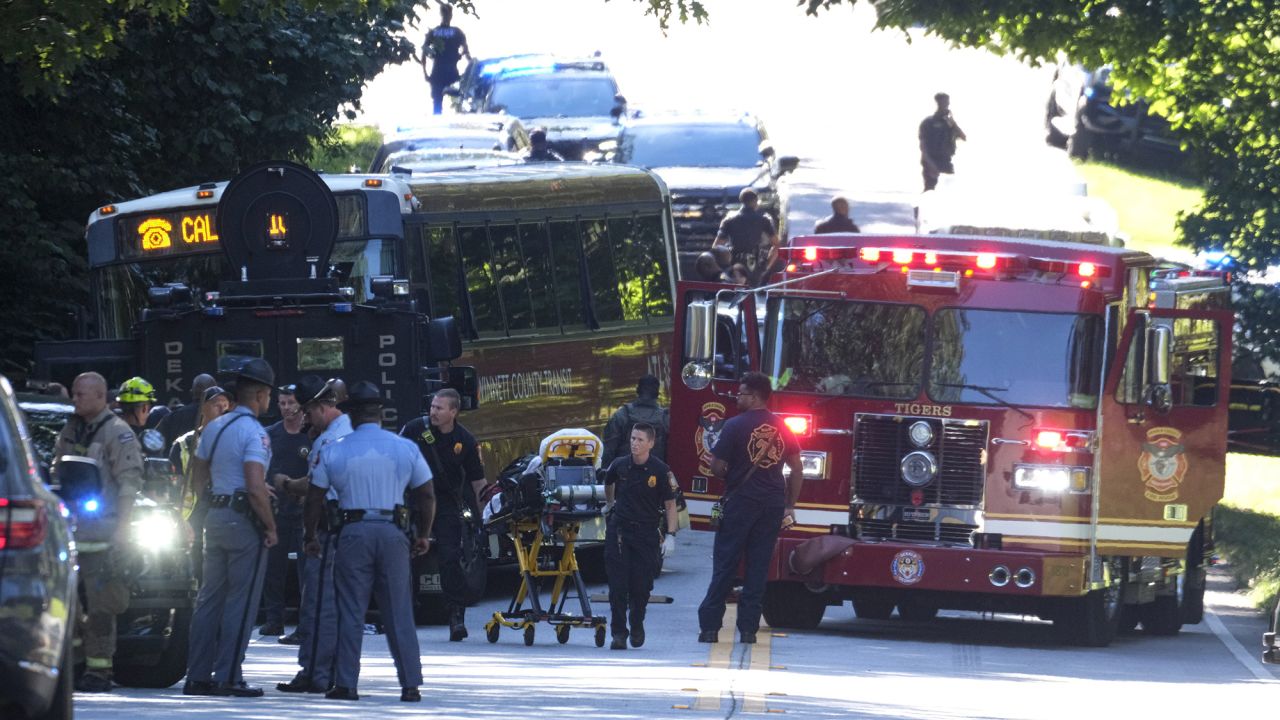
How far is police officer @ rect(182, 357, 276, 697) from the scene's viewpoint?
1363cm

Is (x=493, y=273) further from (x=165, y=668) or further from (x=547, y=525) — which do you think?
(x=165, y=668)

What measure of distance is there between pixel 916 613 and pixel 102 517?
835 cm

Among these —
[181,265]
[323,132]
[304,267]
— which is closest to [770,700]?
[304,267]

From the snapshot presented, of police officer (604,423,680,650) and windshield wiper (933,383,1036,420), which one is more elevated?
windshield wiper (933,383,1036,420)

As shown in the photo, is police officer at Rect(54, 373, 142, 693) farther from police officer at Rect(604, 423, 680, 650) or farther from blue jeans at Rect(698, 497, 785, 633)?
blue jeans at Rect(698, 497, 785, 633)

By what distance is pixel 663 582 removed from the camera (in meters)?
21.8

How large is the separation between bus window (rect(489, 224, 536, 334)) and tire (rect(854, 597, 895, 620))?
4.97m

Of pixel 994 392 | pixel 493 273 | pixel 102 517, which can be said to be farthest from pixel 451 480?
pixel 493 273

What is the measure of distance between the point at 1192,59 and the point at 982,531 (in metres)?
9.63

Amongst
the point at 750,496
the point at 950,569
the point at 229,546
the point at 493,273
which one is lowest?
the point at 950,569

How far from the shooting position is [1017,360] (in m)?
17.7

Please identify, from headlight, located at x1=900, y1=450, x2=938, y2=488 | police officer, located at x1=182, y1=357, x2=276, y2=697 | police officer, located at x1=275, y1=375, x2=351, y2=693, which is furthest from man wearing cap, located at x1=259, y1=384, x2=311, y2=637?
headlight, located at x1=900, y1=450, x2=938, y2=488

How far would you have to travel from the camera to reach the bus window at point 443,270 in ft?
73.8

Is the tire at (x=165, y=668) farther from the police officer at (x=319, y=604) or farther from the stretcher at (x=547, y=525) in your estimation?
the stretcher at (x=547, y=525)
